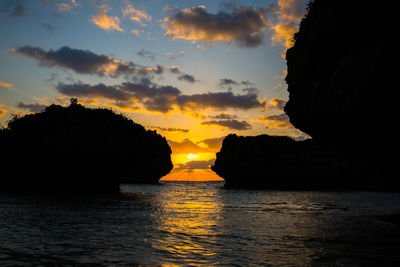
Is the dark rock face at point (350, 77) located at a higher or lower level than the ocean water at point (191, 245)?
higher

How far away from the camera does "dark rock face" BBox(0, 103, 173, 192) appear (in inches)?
1969

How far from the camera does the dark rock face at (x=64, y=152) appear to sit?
50.0 meters

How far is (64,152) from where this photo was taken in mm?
49188

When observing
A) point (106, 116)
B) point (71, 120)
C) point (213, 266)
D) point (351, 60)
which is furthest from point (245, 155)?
point (213, 266)

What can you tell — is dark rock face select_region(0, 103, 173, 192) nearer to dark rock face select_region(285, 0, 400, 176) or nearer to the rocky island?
the rocky island

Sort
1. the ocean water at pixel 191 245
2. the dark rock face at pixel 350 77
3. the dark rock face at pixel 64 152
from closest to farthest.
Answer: the ocean water at pixel 191 245, the dark rock face at pixel 350 77, the dark rock face at pixel 64 152

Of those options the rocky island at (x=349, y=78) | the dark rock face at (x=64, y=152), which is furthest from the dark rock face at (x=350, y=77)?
the dark rock face at (x=64, y=152)

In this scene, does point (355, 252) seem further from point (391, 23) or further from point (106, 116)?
point (106, 116)

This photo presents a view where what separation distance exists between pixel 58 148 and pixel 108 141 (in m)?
7.72

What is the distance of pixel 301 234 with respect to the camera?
1276 centimetres

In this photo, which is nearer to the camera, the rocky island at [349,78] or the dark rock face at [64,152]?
the rocky island at [349,78]

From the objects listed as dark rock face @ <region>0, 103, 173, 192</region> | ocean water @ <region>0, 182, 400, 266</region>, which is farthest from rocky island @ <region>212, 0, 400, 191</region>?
dark rock face @ <region>0, 103, 173, 192</region>

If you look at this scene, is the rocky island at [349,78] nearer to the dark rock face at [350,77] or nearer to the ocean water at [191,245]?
the dark rock face at [350,77]

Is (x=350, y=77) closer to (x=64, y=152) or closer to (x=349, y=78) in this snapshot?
(x=349, y=78)
